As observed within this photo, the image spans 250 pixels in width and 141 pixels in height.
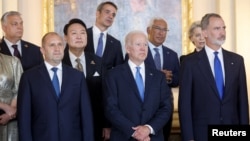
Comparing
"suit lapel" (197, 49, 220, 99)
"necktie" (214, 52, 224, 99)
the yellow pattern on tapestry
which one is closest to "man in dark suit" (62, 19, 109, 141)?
"suit lapel" (197, 49, 220, 99)

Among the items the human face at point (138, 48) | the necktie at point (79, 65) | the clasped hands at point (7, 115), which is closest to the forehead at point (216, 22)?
the human face at point (138, 48)

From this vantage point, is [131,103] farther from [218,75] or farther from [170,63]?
[170,63]

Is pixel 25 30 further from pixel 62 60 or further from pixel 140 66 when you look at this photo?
pixel 140 66

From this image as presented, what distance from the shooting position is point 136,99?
5.45m

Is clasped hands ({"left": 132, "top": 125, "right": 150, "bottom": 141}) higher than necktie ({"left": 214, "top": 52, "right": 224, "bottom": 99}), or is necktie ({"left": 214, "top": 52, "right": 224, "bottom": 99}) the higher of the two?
necktie ({"left": 214, "top": 52, "right": 224, "bottom": 99})

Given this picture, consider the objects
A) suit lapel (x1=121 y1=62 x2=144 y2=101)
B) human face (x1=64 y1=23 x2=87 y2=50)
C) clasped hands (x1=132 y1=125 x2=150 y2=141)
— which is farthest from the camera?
human face (x1=64 y1=23 x2=87 y2=50)

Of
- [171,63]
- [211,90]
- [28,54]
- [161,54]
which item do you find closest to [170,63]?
[171,63]

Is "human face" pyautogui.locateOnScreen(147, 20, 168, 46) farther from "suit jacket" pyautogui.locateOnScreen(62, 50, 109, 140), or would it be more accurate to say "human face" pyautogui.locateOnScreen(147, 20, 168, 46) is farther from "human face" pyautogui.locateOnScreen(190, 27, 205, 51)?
"suit jacket" pyautogui.locateOnScreen(62, 50, 109, 140)

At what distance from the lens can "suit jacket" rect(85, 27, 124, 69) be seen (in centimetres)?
643

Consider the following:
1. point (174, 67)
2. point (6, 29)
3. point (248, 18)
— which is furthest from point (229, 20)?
point (6, 29)

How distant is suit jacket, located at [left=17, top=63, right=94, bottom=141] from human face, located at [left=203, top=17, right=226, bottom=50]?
1.21 metres

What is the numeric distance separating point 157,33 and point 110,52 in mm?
623

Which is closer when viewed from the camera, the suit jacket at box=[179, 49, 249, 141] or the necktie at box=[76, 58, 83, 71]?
the suit jacket at box=[179, 49, 249, 141]

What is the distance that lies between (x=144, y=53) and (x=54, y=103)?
37.2 inches
